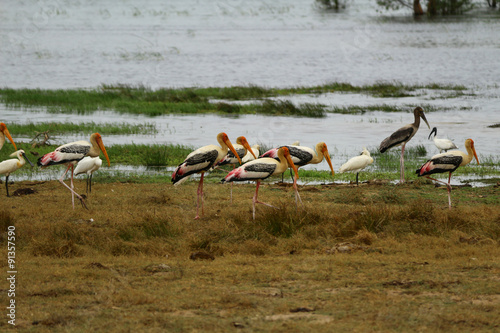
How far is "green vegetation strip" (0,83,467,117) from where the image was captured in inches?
1134

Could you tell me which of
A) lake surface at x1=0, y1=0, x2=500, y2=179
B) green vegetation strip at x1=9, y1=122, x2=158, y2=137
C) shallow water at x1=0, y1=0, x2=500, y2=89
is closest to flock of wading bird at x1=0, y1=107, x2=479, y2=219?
lake surface at x1=0, y1=0, x2=500, y2=179

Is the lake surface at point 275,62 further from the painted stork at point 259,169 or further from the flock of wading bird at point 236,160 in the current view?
the painted stork at point 259,169

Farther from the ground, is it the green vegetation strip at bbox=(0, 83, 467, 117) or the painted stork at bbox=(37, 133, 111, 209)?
the painted stork at bbox=(37, 133, 111, 209)

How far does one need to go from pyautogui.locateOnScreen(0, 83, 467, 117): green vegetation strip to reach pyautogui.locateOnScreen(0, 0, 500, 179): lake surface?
1.04 meters

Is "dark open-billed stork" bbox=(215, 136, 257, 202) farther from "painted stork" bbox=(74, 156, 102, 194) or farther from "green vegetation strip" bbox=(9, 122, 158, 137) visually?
"green vegetation strip" bbox=(9, 122, 158, 137)

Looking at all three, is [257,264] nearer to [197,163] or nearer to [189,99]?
[197,163]

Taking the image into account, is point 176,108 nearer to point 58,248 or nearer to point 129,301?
→ point 58,248

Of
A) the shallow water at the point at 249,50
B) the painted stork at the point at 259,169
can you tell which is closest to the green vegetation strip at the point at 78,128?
the painted stork at the point at 259,169

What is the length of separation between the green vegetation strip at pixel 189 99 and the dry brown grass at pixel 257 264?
15.9 meters

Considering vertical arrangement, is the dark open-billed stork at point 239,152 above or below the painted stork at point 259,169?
below

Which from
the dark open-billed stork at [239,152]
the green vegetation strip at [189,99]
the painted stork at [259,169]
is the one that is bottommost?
the green vegetation strip at [189,99]

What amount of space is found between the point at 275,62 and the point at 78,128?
34.7m

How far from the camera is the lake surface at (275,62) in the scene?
2473 cm

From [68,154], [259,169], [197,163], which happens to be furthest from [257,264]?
[68,154]
